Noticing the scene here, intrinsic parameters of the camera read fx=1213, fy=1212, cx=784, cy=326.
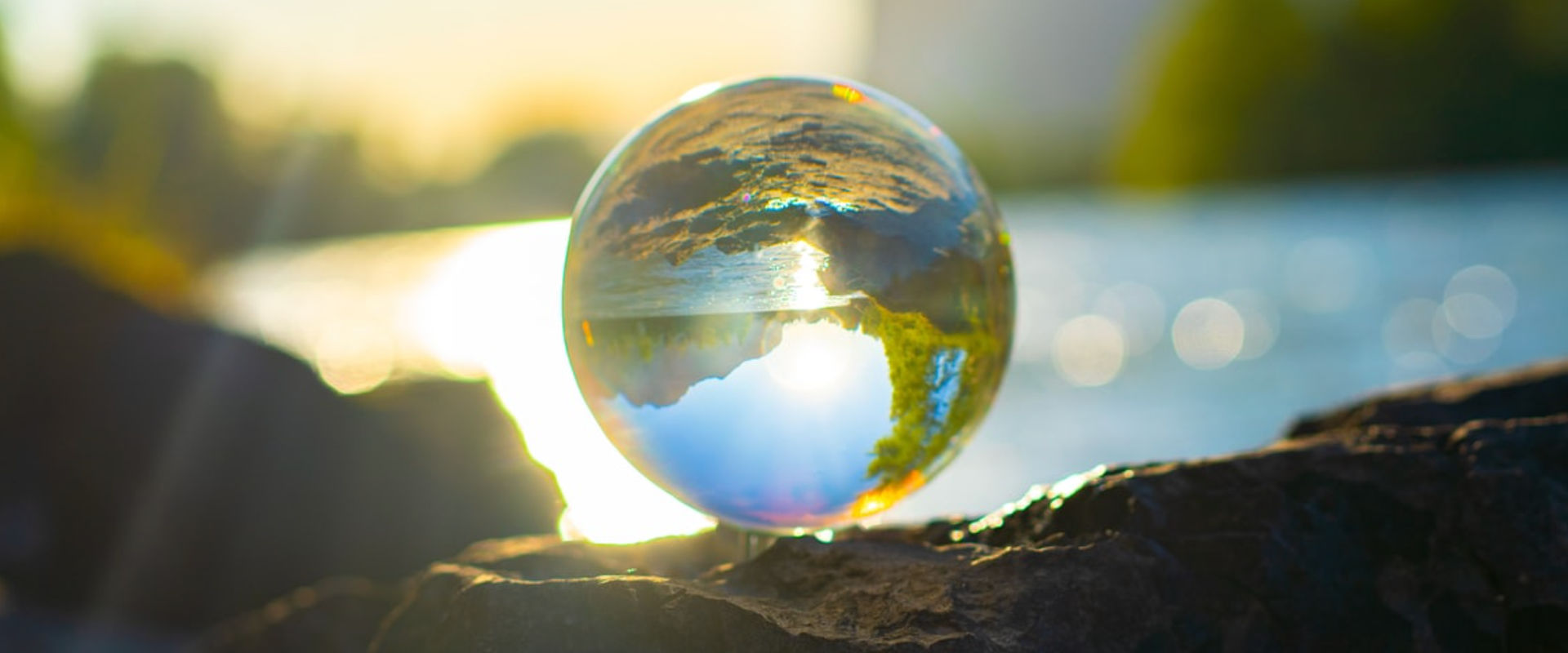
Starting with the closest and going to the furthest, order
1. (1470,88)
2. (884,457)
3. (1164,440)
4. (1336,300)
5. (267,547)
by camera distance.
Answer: (884,457) → (267,547) → (1164,440) → (1336,300) → (1470,88)

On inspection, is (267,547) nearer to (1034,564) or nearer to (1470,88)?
(1034,564)

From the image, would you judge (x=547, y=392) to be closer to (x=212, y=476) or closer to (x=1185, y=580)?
(x=212, y=476)

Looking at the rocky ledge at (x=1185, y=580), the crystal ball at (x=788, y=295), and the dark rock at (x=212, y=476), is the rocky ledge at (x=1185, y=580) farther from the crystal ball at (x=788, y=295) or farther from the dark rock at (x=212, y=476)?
the dark rock at (x=212, y=476)

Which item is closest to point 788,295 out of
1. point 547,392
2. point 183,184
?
point 547,392

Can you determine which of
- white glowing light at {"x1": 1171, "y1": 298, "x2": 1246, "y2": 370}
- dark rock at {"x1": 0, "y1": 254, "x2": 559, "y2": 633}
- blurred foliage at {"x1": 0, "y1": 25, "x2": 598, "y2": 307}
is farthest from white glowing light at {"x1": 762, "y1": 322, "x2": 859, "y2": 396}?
white glowing light at {"x1": 1171, "y1": 298, "x2": 1246, "y2": 370}

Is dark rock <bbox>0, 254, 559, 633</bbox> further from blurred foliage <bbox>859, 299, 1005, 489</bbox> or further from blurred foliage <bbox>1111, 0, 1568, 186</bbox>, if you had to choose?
blurred foliage <bbox>1111, 0, 1568, 186</bbox>

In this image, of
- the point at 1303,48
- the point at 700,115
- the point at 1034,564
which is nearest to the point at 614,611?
the point at 1034,564
